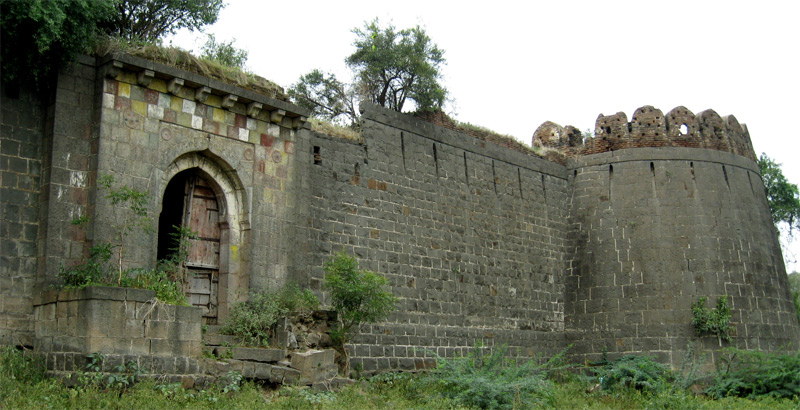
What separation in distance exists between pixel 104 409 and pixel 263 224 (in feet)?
15.2

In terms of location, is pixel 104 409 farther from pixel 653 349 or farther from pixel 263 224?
pixel 653 349

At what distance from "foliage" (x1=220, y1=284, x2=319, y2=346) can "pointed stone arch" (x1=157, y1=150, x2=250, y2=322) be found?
1.09 feet

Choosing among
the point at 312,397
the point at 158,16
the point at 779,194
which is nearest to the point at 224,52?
the point at 158,16

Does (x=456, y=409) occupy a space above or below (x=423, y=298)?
below

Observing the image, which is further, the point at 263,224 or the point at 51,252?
the point at 263,224

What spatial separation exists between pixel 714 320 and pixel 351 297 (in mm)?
9184

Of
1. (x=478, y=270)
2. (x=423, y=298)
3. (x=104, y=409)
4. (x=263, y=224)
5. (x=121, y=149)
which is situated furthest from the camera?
(x=478, y=270)

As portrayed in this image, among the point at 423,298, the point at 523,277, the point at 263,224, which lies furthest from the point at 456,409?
the point at 523,277

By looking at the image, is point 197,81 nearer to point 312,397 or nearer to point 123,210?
point 123,210

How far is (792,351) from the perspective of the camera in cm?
1933

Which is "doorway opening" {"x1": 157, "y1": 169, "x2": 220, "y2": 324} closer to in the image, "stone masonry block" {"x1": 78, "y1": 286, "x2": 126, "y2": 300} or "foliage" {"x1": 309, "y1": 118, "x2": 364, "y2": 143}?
"stone masonry block" {"x1": 78, "y1": 286, "x2": 126, "y2": 300}

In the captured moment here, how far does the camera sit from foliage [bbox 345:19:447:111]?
1841cm

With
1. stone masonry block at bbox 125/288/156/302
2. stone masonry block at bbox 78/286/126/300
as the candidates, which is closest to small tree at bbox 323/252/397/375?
stone masonry block at bbox 125/288/156/302

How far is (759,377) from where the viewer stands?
15938 mm
